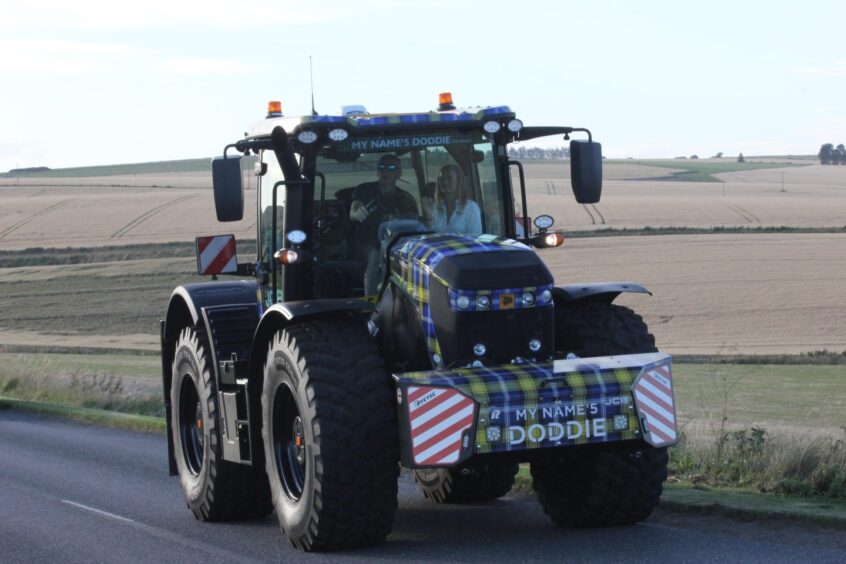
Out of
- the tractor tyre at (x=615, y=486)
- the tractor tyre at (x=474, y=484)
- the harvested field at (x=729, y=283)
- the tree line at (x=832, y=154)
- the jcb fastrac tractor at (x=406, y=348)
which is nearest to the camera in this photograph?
the jcb fastrac tractor at (x=406, y=348)

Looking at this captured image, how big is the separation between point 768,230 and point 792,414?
33.9m

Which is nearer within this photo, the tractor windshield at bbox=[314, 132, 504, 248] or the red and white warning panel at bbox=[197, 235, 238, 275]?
the tractor windshield at bbox=[314, 132, 504, 248]

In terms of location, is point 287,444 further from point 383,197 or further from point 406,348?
point 383,197

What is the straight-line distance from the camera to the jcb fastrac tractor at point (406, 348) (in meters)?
7.50

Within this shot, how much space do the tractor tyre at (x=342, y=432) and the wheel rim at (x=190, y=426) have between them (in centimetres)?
263

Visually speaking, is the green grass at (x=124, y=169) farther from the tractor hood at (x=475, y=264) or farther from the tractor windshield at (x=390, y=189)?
the tractor hood at (x=475, y=264)

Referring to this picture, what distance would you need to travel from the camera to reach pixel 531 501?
982 centimetres

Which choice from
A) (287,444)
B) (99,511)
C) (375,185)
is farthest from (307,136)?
(99,511)

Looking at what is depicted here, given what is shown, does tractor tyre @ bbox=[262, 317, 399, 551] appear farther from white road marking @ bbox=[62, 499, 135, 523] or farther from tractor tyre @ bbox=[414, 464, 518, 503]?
white road marking @ bbox=[62, 499, 135, 523]

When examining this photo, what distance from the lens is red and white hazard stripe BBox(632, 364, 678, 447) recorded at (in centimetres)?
772

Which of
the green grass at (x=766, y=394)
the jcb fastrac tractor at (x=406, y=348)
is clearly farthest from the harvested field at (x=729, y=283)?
the jcb fastrac tractor at (x=406, y=348)

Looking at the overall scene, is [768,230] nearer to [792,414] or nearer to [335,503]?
[792,414]

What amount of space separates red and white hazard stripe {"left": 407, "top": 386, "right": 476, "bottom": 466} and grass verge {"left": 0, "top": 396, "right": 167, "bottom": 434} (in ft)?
29.6

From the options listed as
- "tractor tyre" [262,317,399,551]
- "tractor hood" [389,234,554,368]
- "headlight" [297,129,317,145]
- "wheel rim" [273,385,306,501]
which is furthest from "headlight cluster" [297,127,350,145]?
"wheel rim" [273,385,306,501]
